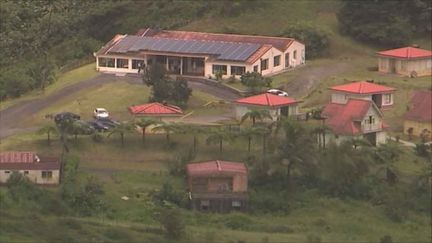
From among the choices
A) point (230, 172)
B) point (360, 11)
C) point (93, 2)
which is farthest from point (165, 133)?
point (93, 2)

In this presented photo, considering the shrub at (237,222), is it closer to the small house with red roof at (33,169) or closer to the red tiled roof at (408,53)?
the small house with red roof at (33,169)

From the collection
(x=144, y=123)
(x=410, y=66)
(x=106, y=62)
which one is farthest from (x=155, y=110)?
(x=410, y=66)

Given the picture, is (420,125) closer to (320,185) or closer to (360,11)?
(320,185)

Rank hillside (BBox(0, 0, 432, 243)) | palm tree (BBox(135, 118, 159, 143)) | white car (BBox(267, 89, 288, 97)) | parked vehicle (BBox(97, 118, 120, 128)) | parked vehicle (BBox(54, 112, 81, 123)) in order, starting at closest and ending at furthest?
hillside (BBox(0, 0, 432, 243)) → palm tree (BBox(135, 118, 159, 143)) → parked vehicle (BBox(54, 112, 81, 123)) → parked vehicle (BBox(97, 118, 120, 128)) → white car (BBox(267, 89, 288, 97))

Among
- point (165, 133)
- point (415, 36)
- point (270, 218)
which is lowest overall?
point (270, 218)

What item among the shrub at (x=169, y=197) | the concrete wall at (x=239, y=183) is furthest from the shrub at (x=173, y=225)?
the concrete wall at (x=239, y=183)

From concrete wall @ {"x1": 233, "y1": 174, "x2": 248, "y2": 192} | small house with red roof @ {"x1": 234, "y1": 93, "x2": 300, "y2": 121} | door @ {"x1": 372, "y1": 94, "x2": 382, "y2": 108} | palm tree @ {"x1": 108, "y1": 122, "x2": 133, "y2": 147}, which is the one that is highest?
door @ {"x1": 372, "y1": 94, "x2": 382, "y2": 108}

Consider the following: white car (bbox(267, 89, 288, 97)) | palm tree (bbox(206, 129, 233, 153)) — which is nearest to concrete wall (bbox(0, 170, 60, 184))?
palm tree (bbox(206, 129, 233, 153))

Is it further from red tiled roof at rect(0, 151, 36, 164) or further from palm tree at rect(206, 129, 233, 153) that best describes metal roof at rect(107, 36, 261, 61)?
red tiled roof at rect(0, 151, 36, 164)
